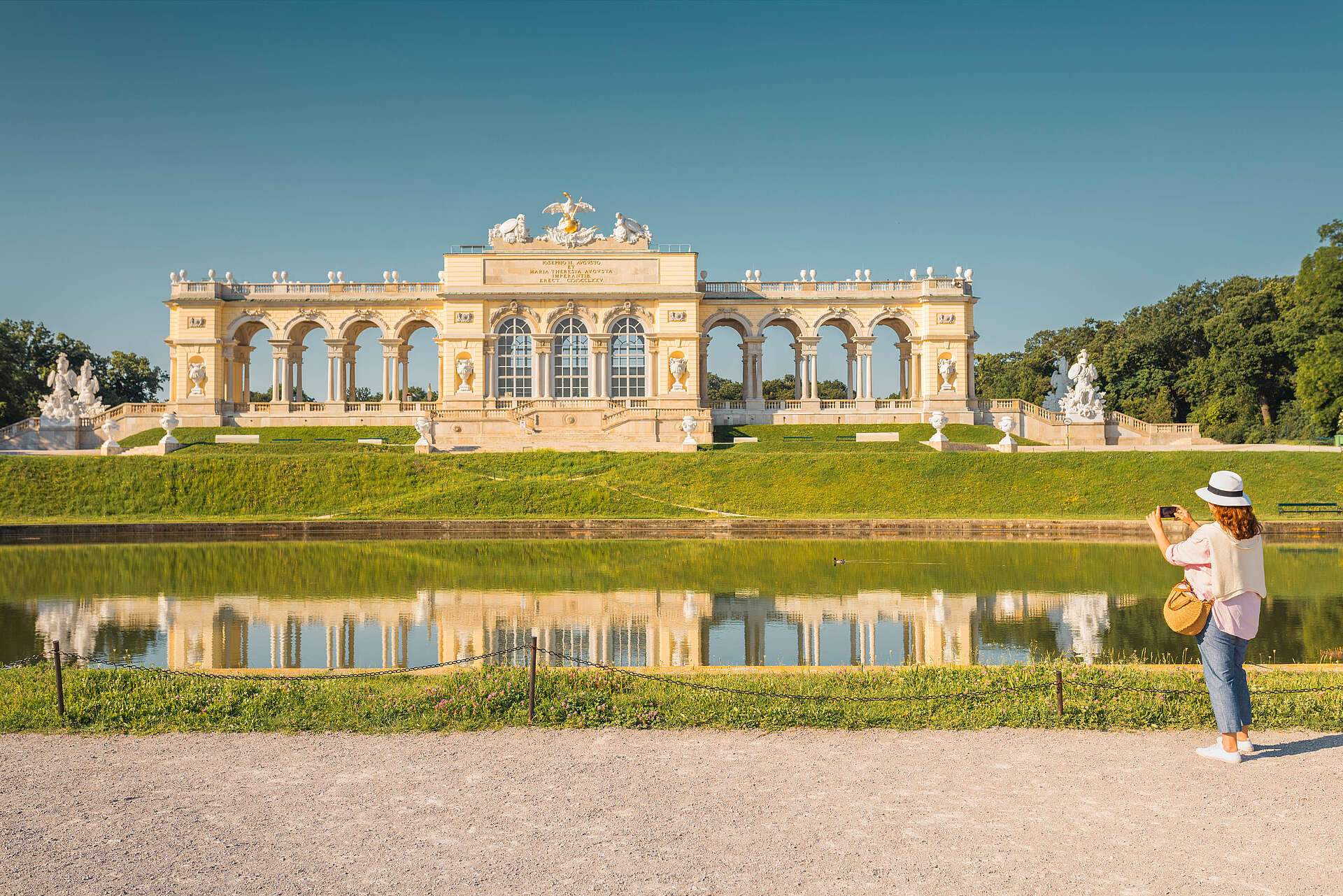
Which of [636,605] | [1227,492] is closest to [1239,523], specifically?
[1227,492]

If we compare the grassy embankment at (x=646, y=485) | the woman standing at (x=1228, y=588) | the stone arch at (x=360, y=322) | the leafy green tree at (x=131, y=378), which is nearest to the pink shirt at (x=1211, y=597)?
the woman standing at (x=1228, y=588)

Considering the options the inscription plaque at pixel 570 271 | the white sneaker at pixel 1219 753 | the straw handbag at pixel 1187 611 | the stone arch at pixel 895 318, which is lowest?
the white sneaker at pixel 1219 753

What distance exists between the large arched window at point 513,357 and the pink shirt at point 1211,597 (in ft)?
162

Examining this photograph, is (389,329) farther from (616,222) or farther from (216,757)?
(216,757)

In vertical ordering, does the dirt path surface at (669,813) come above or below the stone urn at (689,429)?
below

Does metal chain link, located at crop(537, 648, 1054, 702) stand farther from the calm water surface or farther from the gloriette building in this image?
the gloriette building

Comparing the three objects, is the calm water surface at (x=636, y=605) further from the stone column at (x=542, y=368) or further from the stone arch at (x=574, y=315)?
the stone arch at (x=574, y=315)

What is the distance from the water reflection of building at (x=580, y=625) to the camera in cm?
1184

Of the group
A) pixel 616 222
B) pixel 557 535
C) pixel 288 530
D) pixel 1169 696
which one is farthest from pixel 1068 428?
pixel 1169 696

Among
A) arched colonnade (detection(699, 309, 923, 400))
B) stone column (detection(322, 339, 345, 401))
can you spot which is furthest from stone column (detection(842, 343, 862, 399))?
stone column (detection(322, 339, 345, 401))

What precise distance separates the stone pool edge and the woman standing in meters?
18.3

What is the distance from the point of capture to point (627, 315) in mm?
54688

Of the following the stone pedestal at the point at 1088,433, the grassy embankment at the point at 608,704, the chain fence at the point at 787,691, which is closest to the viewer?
the grassy embankment at the point at 608,704

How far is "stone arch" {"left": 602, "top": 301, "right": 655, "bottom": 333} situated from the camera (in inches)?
2147
